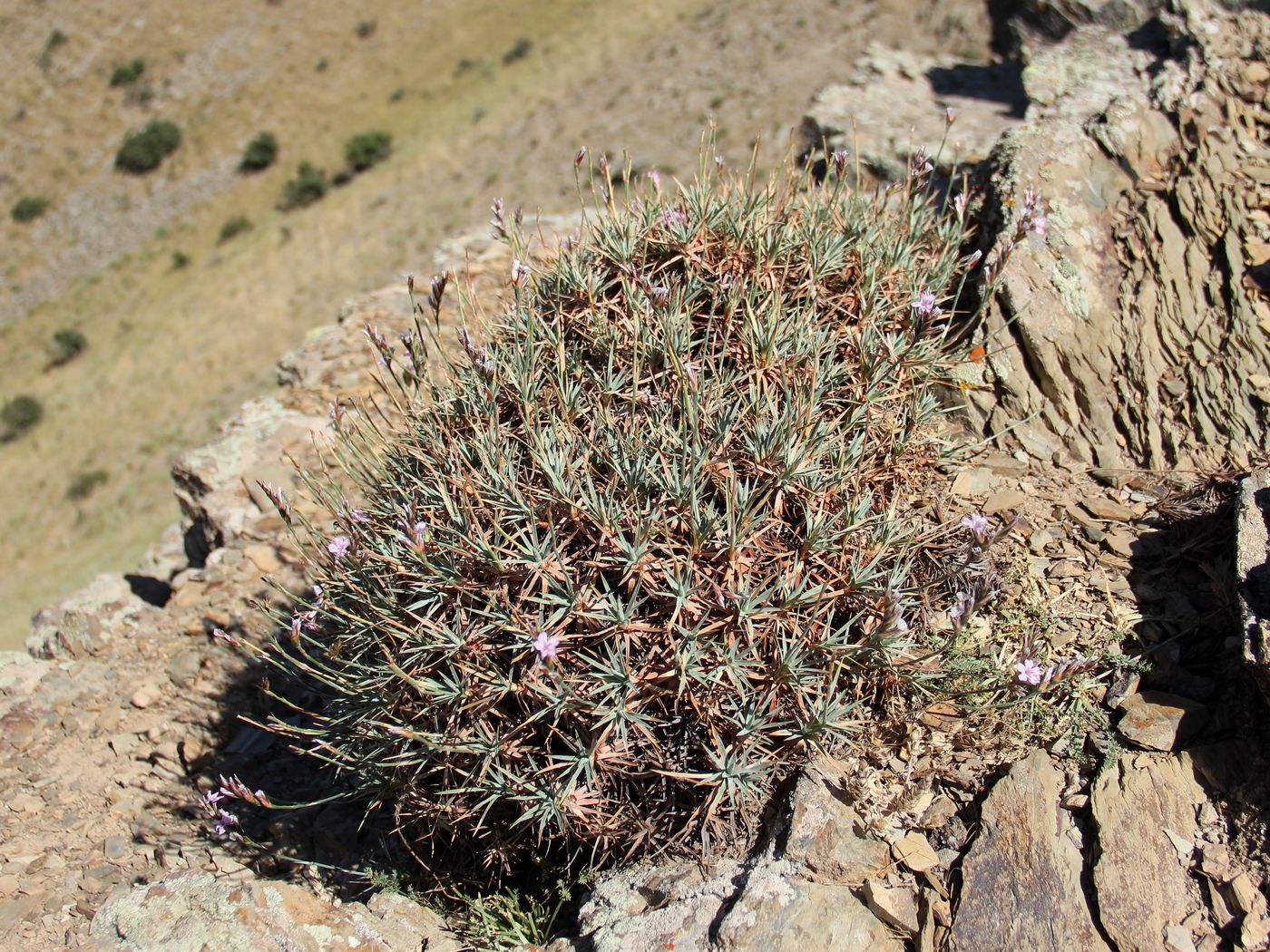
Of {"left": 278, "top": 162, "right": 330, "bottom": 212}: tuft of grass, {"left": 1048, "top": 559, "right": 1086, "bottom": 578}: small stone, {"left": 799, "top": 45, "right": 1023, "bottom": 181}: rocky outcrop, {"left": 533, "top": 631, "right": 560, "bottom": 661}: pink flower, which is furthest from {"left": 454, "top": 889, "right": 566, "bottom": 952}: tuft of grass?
{"left": 278, "top": 162, "right": 330, "bottom": 212}: tuft of grass

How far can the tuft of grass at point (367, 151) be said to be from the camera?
31.7m

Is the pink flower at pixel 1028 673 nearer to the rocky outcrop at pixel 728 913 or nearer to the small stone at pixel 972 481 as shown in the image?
the rocky outcrop at pixel 728 913

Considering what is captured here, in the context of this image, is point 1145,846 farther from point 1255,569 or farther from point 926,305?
point 926,305

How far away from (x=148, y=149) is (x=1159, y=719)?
147ft

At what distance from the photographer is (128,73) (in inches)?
1676

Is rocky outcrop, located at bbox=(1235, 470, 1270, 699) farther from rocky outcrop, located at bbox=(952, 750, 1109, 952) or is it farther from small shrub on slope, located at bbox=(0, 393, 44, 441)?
small shrub on slope, located at bbox=(0, 393, 44, 441)

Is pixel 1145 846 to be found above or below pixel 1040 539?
below

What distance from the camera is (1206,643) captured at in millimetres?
3084

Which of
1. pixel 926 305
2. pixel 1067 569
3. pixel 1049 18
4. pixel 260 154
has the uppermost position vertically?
pixel 926 305

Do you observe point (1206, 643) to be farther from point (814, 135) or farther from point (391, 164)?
point (391, 164)

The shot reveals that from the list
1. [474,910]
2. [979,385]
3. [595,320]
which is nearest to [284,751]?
[474,910]

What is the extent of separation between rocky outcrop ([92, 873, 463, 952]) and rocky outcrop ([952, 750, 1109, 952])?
1.92 metres

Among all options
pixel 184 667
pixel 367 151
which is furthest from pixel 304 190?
pixel 184 667

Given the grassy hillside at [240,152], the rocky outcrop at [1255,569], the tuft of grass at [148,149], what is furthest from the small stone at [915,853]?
the tuft of grass at [148,149]
